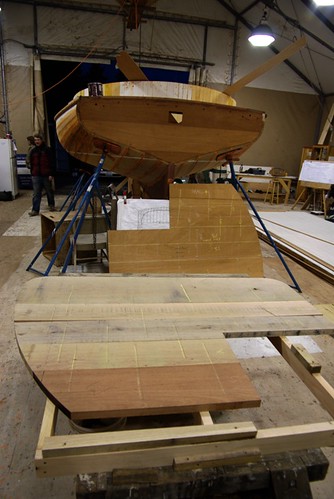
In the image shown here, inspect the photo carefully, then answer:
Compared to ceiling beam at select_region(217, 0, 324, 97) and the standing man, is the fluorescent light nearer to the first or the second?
A: ceiling beam at select_region(217, 0, 324, 97)

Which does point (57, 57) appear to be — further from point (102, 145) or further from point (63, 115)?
point (102, 145)

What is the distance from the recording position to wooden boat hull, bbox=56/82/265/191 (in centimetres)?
221

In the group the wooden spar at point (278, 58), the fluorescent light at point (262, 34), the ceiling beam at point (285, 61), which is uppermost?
the ceiling beam at point (285, 61)

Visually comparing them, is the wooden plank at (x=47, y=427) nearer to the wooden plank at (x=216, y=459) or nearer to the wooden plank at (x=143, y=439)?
the wooden plank at (x=143, y=439)

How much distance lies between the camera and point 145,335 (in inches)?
42.3

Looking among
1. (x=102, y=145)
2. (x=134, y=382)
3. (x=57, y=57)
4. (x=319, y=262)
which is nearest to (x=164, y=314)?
(x=134, y=382)

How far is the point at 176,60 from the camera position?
7633mm

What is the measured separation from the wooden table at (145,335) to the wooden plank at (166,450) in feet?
0.28

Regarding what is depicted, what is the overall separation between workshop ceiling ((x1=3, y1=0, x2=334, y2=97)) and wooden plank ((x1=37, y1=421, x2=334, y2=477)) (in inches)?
293

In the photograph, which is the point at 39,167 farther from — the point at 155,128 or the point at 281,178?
the point at 281,178

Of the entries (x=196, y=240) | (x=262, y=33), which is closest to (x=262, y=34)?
(x=262, y=33)

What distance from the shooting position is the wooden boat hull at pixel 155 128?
7.25ft

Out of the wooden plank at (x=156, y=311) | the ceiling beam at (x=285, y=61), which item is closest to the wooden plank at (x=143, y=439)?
the wooden plank at (x=156, y=311)

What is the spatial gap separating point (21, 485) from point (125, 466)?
2.37 ft
